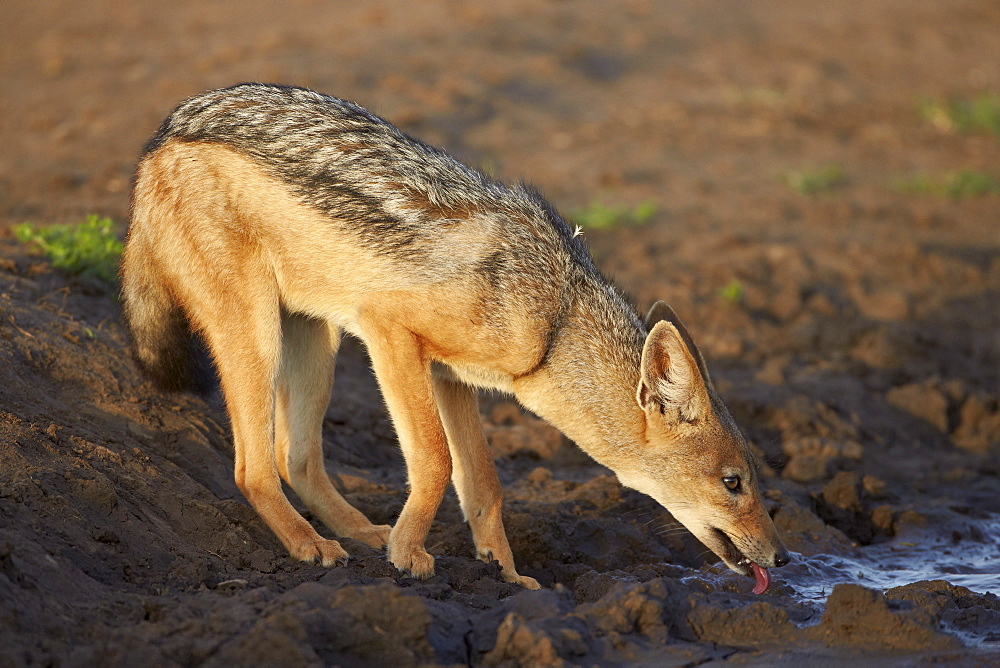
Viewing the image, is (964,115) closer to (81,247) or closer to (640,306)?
(640,306)

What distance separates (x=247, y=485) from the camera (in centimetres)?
564

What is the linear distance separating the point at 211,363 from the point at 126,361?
0.64 m

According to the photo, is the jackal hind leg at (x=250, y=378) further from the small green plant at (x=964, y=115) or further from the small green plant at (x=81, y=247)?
the small green plant at (x=964, y=115)

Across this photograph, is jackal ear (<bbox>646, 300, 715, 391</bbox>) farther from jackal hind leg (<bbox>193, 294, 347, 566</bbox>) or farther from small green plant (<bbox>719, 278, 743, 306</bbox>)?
small green plant (<bbox>719, 278, 743, 306</bbox>)

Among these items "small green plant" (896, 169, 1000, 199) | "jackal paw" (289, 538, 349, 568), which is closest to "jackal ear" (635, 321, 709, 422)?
"jackal paw" (289, 538, 349, 568)

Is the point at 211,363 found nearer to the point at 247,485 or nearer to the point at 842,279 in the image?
the point at 247,485

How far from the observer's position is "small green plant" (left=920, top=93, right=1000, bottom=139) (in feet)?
53.9

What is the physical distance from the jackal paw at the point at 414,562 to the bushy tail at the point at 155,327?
185cm

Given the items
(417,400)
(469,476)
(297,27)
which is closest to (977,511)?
(469,476)

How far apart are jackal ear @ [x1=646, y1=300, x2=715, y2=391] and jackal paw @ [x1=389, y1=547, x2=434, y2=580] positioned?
1.77m

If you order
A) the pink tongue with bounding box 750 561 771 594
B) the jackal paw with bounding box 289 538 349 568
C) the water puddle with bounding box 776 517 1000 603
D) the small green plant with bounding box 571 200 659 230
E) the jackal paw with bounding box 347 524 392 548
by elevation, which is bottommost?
the water puddle with bounding box 776 517 1000 603

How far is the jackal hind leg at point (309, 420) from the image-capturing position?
6090 millimetres

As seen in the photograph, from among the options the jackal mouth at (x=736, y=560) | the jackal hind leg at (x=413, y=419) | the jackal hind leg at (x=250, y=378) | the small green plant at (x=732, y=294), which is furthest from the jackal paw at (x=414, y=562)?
the small green plant at (x=732, y=294)

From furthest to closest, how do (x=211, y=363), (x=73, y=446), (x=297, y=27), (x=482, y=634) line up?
(x=297, y=27) < (x=211, y=363) < (x=73, y=446) < (x=482, y=634)
